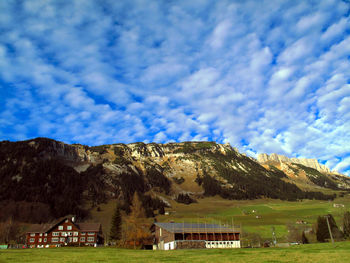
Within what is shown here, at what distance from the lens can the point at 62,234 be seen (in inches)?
4193

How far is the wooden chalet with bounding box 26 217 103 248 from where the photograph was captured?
342 ft

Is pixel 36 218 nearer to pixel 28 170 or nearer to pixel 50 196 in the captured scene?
pixel 50 196

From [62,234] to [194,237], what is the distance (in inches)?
2524

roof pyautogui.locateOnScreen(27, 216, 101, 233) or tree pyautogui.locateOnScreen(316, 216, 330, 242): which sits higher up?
roof pyautogui.locateOnScreen(27, 216, 101, 233)

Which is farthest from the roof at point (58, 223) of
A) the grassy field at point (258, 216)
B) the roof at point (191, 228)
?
the roof at point (191, 228)

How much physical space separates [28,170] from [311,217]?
20312 centimetres

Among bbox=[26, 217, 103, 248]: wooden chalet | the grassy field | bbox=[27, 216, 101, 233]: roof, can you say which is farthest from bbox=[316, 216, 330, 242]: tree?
bbox=[27, 216, 101, 233]: roof

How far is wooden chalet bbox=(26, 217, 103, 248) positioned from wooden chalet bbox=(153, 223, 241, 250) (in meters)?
38.1

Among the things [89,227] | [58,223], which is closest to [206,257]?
[89,227]

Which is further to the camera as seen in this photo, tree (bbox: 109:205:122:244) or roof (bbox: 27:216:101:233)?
roof (bbox: 27:216:101:233)

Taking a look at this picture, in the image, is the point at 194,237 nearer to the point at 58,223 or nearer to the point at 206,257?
the point at 206,257

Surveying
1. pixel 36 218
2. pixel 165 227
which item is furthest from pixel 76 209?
pixel 165 227

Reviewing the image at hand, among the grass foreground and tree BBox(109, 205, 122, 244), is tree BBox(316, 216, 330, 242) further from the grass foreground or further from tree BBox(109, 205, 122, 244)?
tree BBox(109, 205, 122, 244)

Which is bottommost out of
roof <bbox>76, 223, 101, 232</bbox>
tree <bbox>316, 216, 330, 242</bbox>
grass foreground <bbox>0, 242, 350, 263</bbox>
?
tree <bbox>316, 216, 330, 242</bbox>
